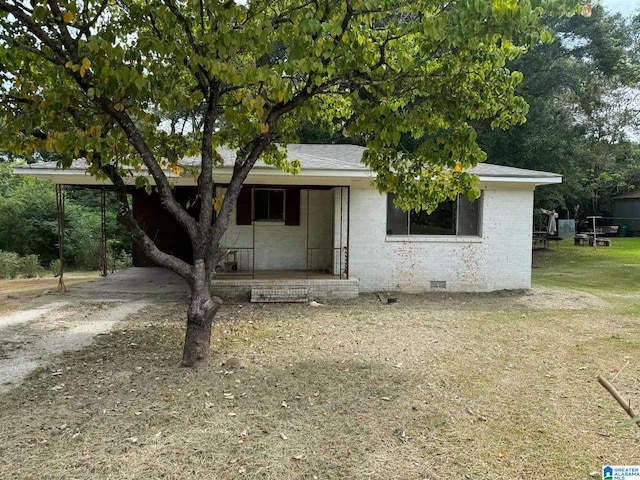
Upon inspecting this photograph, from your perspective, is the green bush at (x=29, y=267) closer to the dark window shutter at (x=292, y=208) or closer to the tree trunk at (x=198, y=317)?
the dark window shutter at (x=292, y=208)

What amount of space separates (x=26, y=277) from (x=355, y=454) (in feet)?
44.6

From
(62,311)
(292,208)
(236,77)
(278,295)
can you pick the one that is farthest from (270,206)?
(236,77)

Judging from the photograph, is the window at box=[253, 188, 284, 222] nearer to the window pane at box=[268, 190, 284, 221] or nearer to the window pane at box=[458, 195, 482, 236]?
the window pane at box=[268, 190, 284, 221]

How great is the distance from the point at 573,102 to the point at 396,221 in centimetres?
1520

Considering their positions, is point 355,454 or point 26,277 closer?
point 355,454

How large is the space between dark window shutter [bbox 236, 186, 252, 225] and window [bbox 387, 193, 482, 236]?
339cm

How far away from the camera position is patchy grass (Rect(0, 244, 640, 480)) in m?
3.15

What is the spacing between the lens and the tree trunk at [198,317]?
4.92 metres

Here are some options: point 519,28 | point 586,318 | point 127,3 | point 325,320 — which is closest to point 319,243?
point 325,320

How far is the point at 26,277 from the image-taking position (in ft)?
44.2

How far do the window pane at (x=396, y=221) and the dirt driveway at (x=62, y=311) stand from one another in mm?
4798

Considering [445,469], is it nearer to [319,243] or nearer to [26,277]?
[319,243]

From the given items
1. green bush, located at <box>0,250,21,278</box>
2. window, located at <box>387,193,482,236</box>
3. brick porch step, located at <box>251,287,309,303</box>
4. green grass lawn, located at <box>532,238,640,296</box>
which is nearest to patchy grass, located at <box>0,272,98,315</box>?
green bush, located at <box>0,250,21,278</box>

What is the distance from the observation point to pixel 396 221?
1045cm
